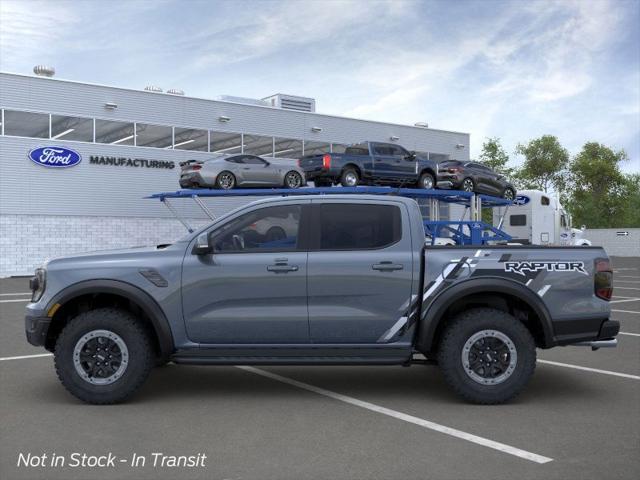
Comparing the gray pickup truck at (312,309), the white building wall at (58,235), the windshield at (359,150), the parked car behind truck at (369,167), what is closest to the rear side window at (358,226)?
the gray pickup truck at (312,309)

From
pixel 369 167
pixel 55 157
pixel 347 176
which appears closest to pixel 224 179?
pixel 347 176

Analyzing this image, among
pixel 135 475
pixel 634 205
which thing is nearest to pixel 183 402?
pixel 135 475

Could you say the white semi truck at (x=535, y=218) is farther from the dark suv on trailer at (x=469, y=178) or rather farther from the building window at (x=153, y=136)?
the building window at (x=153, y=136)

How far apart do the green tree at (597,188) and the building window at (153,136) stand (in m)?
55.1

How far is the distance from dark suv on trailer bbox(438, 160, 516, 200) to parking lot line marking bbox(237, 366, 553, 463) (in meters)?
16.7

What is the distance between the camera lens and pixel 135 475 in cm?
426

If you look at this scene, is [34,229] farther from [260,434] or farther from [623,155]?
[623,155]

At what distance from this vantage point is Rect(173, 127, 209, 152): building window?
1211 inches

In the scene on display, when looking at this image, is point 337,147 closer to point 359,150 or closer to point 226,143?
point 226,143

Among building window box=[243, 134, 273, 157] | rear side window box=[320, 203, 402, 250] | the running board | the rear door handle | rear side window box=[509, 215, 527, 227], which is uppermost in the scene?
building window box=[243, 134, 273, 157]

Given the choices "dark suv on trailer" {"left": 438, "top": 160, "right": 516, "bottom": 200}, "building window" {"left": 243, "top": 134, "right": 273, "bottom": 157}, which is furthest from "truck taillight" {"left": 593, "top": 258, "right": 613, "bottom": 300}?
"building window" {"left": 243, "top": 134, "right": 273, "bottom": 157}

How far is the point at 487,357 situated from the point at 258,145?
91.0ft

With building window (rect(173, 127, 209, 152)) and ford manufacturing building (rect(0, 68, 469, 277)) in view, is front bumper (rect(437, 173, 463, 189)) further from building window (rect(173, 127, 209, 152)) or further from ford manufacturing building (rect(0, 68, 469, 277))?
building window (rect(173, 127, 209, 152))

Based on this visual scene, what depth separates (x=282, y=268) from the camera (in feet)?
20.2
